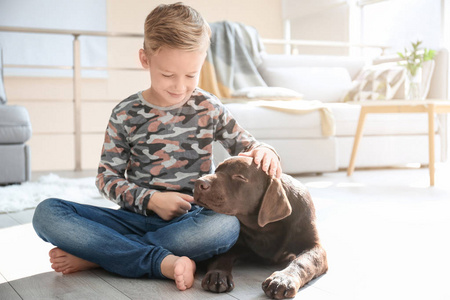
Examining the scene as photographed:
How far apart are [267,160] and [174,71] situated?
291mm

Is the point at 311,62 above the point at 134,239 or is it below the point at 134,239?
above

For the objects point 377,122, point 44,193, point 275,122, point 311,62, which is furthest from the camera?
point 311,62

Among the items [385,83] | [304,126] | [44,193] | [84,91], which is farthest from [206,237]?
[84,91]

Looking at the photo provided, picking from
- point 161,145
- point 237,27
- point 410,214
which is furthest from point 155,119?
point 237,27

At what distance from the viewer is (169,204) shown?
1239 mm

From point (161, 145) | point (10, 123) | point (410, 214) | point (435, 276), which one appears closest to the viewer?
point (435, 276)

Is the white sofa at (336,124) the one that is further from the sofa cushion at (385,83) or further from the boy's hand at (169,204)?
the boy's hand at (169,204)

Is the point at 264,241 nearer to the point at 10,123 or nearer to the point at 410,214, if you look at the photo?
the point at 410,214

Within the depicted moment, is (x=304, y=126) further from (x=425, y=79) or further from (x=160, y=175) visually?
(x=160, y=175)

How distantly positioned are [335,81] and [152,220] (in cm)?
337

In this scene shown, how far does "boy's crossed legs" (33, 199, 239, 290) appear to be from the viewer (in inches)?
47.8

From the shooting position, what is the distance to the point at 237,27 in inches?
177

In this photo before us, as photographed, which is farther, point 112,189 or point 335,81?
point 335,81

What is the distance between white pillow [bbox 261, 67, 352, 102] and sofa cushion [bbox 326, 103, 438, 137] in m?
0.42
